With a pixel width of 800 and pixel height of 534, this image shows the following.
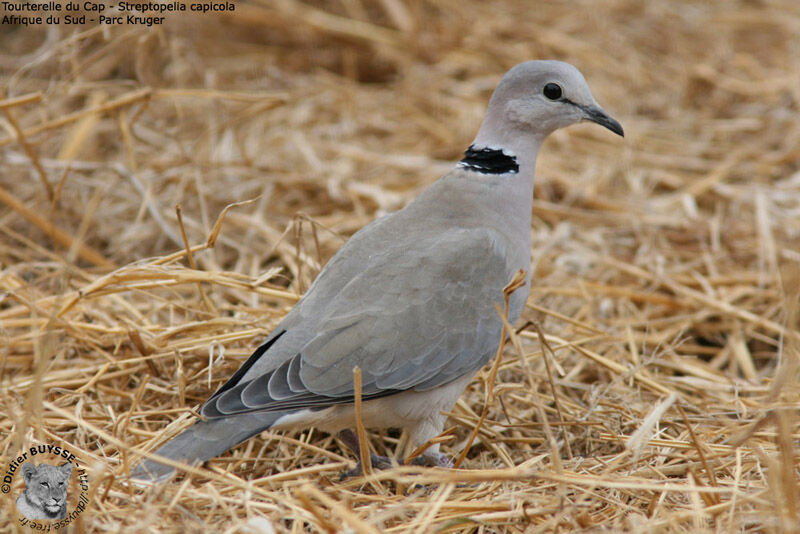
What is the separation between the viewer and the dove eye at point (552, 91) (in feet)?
9.69

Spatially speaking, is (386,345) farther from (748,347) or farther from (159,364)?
(748,347)

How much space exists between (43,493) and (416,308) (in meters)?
1.13

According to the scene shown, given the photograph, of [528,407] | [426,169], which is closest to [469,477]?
[528,407]

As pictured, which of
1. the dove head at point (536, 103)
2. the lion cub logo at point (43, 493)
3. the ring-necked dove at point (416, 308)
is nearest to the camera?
the lion cub logo at point (43, 493)

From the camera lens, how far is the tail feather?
2210 mm

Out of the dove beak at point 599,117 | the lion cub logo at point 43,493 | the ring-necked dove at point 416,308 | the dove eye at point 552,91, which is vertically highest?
the dove eye at point 552,91

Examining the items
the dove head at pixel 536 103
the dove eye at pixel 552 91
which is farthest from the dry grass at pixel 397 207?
the dove eye at pixel 552 91

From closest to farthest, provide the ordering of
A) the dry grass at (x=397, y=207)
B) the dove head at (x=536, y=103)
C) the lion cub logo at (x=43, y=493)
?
the lion cub logo at (x=43, y=493) < the dry grass at (x=397, y=207) < the dove head at (x=536, y=103)

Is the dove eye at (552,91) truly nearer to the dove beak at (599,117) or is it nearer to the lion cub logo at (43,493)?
the dove beak at (599,117)

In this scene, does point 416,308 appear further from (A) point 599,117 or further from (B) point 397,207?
(B) point 397,207

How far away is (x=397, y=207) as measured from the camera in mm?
4207

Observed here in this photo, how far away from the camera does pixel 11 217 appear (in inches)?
156

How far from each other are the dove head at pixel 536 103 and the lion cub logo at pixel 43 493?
1759 mm

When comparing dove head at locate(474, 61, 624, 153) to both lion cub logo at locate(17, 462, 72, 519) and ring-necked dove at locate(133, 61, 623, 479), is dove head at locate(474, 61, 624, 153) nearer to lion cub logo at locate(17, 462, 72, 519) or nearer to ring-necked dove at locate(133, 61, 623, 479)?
ring-necked dove at locate(133, 61, 623, 479)
